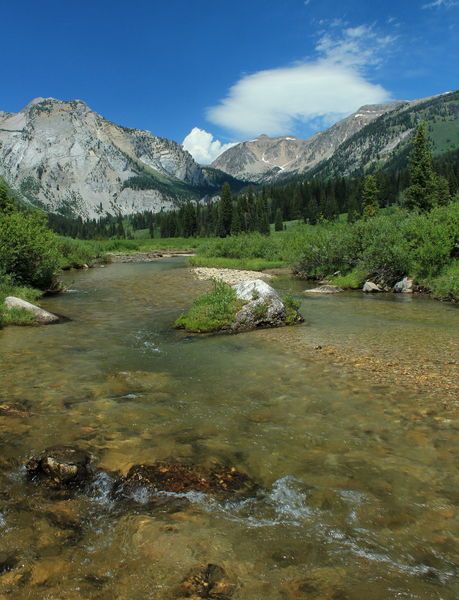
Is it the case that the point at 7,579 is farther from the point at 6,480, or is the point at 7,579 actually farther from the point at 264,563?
the point at 264,563

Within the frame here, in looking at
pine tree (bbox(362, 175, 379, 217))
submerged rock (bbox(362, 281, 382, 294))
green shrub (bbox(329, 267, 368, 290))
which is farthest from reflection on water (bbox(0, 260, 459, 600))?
pine tree (bbox(362, 175, 379, 217))

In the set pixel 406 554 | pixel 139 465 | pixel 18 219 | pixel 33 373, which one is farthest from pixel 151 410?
pixel 18 219

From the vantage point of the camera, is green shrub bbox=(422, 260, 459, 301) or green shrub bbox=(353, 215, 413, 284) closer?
green shrub bbox=(422, 260, 459, 301)

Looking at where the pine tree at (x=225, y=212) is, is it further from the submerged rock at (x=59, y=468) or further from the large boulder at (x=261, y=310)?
the submerged rock at (x=59, y=468)

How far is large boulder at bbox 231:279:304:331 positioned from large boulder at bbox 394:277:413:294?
1359 cm

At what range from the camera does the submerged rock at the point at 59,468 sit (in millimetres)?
5547

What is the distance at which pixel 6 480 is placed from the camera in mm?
5574

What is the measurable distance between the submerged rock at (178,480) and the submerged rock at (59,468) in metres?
0.58

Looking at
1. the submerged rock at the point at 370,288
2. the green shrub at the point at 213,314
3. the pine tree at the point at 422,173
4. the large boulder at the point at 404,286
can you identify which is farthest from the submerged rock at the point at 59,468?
the pine tree at the point at 422,173

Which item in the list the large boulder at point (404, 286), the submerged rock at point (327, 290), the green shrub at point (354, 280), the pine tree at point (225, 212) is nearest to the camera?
the large boulder at point (404, 286)

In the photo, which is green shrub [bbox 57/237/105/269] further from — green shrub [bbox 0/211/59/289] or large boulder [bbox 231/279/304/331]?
large boulder [bbox 231/279/304/331]

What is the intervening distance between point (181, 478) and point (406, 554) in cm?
292

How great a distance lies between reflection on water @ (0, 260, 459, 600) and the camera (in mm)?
4039

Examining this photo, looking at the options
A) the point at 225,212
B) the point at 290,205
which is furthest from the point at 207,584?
the point at 290,205
